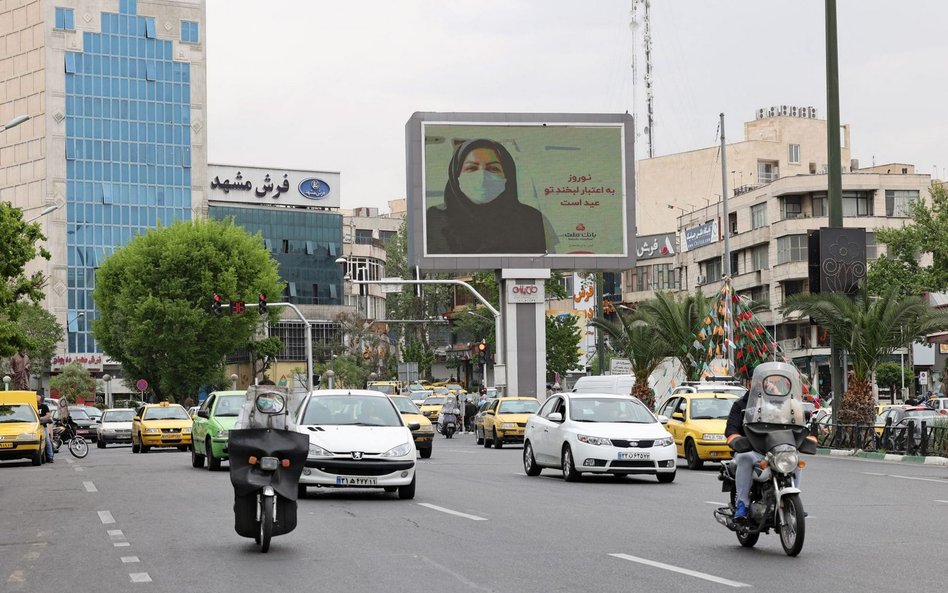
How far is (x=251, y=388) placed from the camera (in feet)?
44.1

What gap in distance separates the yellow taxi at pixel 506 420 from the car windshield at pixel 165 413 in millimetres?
9106

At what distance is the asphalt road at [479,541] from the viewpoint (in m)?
11.5

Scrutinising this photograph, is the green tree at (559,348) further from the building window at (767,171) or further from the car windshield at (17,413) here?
the car windshield at (17,413)

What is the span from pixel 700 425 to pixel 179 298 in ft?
173

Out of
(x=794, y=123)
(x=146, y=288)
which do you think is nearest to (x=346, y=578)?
(x=146, y=288)

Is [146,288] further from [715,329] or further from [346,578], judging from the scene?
[346,578]

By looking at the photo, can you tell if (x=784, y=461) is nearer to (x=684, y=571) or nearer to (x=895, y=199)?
(x=684, y=571)

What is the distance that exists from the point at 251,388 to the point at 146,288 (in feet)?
217

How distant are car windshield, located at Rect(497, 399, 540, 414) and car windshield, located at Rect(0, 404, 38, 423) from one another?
12790 millimetres

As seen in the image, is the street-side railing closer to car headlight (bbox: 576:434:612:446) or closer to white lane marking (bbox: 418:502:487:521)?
car headlight (bbox: 576:434:612:446)

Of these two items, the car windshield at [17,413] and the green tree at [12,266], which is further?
the green tree at [12,266]

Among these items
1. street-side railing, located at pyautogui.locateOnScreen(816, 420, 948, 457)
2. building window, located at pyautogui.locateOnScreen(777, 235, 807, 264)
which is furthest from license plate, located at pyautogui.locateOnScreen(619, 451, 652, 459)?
building window, located at pyautogui.locateOnScreen(777, 235, 807, 264)

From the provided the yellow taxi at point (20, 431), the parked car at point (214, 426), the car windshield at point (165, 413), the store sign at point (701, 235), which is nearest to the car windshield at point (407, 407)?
the car windshield at point (165, 413)

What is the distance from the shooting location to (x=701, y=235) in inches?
4055
